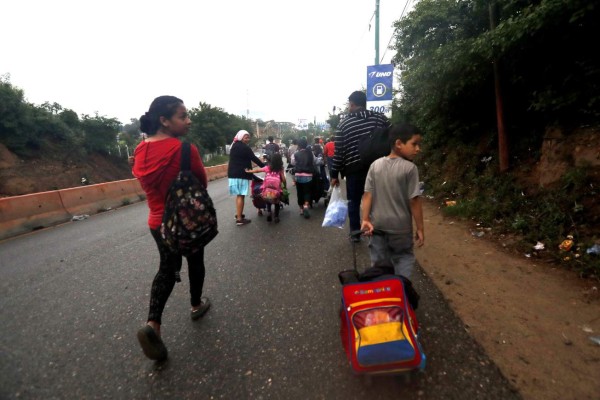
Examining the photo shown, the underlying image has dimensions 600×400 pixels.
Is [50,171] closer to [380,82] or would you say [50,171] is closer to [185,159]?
[380,82]

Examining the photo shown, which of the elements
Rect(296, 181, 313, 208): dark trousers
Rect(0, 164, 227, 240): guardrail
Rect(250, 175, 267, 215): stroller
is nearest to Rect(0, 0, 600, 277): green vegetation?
Rect(296, 181, 313, 208): dark trousers

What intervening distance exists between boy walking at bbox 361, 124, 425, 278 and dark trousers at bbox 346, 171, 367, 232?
4.36ft

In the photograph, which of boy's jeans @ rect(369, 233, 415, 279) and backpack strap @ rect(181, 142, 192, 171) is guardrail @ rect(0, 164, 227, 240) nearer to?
backpack strap @ rect(181, 142, 192, 171)

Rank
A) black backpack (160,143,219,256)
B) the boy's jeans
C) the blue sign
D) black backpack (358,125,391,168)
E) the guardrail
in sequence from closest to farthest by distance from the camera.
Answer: black backpack (160,143,219,256), the boy's jeans, black backpack (358,125,391,168), the guardrail, the blue sign

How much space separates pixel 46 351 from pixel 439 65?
21.7ft

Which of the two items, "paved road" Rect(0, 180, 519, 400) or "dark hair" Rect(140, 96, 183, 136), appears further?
"dark hair" Rect(140, 96, 183, 136)

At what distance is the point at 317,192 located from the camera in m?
7.35

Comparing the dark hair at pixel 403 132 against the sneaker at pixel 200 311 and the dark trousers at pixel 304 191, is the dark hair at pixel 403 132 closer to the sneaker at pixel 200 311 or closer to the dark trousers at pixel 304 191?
the sneaker at pixel 200 311

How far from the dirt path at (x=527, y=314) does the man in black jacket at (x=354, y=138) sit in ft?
4.16

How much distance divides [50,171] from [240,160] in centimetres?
2053

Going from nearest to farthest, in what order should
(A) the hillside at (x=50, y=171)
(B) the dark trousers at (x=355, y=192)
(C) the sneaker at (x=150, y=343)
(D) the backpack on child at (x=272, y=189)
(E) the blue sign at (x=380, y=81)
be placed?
(C) the sneaker at (x=150, y=343) < (B) the dark trousers at (x=355, y=192) < (D) the backpack on child at (x=272, y=189) < (E) the blue sign at (x=380, y=81) < (A) the hillside at (x=50, y=171)

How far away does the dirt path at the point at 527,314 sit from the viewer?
193 cm

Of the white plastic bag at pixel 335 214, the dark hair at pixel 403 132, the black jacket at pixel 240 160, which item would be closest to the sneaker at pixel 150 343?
the white plastic bag at pixel 335 214

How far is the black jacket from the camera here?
5.69m
